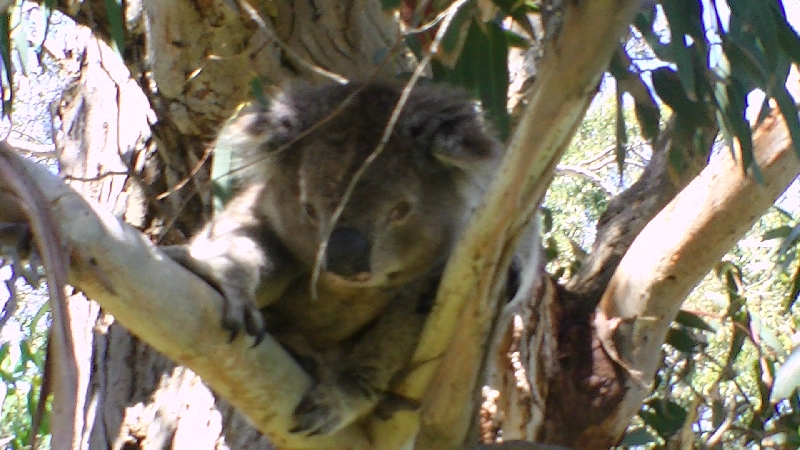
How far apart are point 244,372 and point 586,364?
1.44m

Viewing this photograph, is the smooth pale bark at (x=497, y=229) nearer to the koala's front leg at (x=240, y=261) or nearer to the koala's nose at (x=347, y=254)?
the koala's nose at (x=347, y=254)

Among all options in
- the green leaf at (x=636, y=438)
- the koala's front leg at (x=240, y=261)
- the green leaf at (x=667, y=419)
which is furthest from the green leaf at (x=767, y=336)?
the koala's front leg at (x=240, y=261)

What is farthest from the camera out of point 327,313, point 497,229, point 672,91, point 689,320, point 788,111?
point 689,320

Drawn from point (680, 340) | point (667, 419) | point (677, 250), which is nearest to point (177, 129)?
point (677, 250)

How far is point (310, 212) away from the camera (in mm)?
2082

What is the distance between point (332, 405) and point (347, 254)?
0.99 feet

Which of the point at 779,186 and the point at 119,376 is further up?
the point at 779,186

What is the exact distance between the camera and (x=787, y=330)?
4.45m

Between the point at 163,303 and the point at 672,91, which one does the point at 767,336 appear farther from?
the point at 163,303

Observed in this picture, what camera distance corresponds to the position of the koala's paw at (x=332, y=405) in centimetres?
180

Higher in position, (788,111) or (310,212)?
(788,111)

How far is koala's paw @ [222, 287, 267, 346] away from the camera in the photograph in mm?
1486

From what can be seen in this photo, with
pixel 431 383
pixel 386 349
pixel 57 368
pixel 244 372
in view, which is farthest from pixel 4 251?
pixel 386 349

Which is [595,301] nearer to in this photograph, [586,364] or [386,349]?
[586,364]
